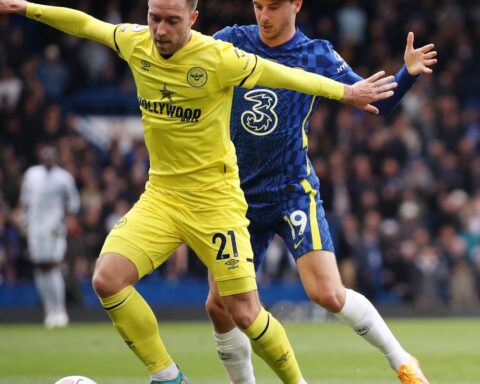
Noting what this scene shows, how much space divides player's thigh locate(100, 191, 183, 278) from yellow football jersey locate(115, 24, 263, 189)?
7.5 inches

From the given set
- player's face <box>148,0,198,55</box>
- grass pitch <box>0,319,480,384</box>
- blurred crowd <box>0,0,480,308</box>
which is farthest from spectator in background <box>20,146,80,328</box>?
player's face <box>148,0,198,55</box>

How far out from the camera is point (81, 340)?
13859mm

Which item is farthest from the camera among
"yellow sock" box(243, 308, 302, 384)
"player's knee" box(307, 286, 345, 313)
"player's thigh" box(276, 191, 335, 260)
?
"player's thigh" box(276, 191, 335, 260)

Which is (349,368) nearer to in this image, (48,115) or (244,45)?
(244,45)

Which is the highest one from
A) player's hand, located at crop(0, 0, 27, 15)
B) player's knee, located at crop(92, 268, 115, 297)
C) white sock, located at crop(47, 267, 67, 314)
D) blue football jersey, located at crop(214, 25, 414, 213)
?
player's hand, located at crop(0, 0, 27, 15)

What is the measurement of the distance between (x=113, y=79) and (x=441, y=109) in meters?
6.05

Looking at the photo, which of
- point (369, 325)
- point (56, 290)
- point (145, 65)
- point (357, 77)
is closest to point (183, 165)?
point (145, 65)

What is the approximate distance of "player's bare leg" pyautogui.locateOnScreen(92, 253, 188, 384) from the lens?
284 inches

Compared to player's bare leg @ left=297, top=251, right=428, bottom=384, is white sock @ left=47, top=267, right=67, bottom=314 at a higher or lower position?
lower

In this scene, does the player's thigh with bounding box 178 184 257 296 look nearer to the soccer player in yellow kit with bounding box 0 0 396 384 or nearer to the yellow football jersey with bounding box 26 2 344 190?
the soccer player in yellow kit with bounding box 0 0 396 384

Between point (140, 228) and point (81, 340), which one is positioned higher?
point (140, 228)

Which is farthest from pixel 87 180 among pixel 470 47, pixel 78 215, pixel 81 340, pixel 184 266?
pixel 470 47

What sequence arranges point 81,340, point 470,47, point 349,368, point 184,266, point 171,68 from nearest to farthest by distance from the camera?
point 171,68 → point 349,368 → point 81,340 → point 184,266 → point 470,47

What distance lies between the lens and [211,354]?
12039 mm
